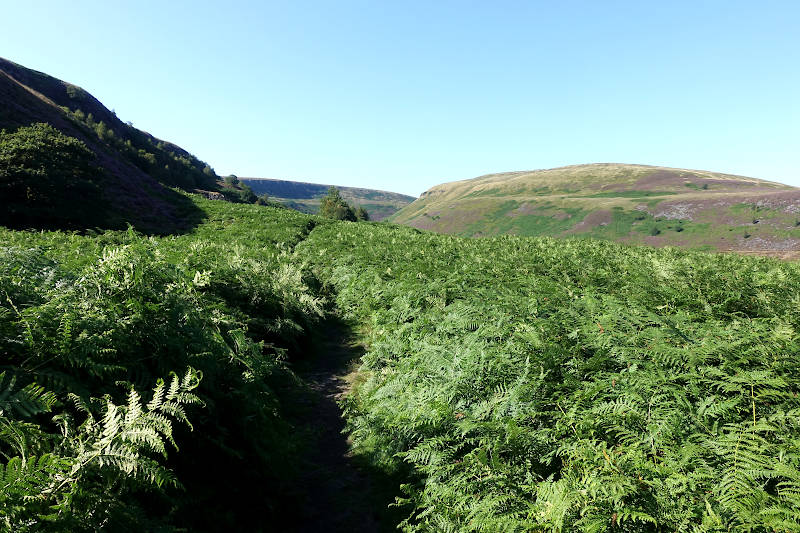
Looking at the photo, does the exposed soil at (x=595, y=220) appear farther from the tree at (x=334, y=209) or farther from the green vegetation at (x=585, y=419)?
the green vegetation at (x=585, y=419)

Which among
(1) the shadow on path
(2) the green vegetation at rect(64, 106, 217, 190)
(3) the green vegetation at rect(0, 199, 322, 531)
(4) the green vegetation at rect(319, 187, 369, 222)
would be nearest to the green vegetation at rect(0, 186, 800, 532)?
(3) the green vegetation at rect(0, 199, 322, 531)

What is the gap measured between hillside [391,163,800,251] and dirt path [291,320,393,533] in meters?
68.4

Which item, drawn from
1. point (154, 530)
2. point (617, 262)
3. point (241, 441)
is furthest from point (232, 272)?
point (617, 262)

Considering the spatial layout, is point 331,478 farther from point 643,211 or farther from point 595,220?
point 643,211

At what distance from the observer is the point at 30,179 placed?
21.1 m

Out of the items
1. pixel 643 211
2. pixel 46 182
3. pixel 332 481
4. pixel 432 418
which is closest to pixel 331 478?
pixel 332 481

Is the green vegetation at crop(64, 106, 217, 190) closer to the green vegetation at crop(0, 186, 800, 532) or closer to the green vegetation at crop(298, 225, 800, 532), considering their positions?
the green vegetation at crop(0, 186, 800, 532)

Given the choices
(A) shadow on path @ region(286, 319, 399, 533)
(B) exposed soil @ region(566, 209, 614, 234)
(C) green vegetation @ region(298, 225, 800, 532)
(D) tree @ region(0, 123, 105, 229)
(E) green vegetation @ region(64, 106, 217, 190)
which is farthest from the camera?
(B) exposed soil @ region(566, 209, 614, 234)

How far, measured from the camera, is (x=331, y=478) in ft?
16.7

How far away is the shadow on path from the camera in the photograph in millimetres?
4328

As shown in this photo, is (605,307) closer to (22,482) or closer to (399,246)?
(22,482)

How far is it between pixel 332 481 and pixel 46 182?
27.7 metres

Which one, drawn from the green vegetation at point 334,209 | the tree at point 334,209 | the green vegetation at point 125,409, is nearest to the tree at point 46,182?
the green vegetation at point 125,409

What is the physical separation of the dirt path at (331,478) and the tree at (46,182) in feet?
72.5
